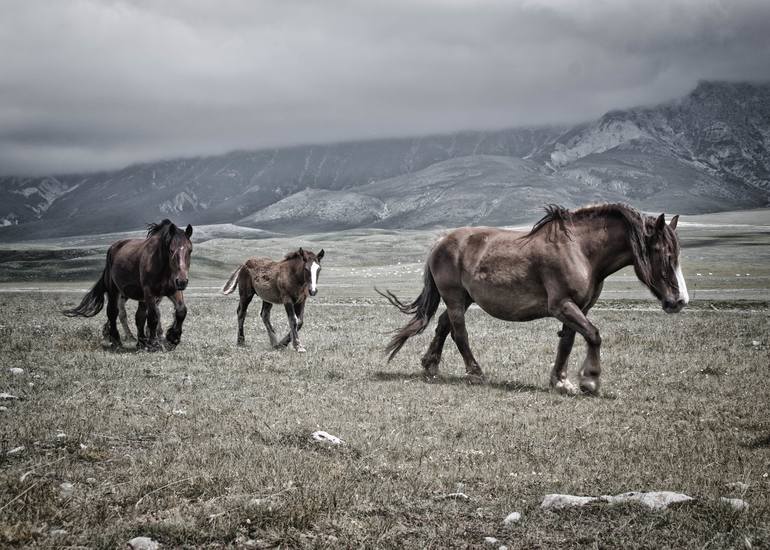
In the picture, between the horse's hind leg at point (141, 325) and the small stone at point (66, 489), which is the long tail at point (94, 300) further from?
the small stone at point (66, 489)

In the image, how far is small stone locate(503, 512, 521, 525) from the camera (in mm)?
5992

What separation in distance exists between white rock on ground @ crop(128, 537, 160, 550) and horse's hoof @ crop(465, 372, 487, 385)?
8909mm

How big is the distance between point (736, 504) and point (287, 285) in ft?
50.1

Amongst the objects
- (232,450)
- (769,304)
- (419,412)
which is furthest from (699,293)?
(232,450)

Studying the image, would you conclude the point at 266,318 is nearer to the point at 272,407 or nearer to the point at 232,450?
the point at 272,407

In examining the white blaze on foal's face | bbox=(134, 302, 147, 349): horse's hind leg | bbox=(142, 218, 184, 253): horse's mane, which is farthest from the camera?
the white blaze on foal's face

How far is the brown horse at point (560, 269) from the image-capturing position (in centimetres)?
1245

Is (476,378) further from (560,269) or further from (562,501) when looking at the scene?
(562,501)

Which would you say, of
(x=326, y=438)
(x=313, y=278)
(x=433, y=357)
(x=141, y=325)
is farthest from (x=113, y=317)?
(x=326, y=438)

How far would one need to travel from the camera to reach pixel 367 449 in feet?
27.7

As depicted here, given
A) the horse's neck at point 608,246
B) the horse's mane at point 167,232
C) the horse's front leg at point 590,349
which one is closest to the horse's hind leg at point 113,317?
the horse's mane at point 167,232

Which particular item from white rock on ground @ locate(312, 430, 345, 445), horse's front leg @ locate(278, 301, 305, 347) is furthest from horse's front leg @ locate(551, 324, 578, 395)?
horse's front leg @ locate(278, 301, 305, 347)

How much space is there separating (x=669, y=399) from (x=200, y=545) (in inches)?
355

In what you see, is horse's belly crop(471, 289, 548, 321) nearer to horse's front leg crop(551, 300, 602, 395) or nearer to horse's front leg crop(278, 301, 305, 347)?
horse's front leg crop(551, 300, 602, 395)
